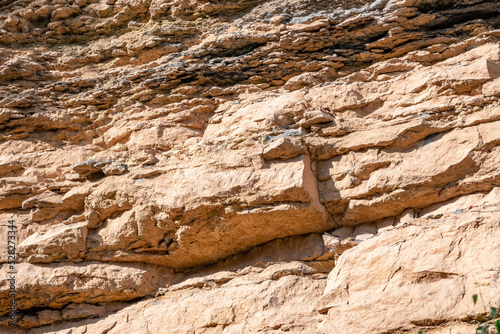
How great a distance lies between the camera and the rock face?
502 centimetres

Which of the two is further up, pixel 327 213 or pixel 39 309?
pixel 327 213

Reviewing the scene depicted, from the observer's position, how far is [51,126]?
29.7 feet

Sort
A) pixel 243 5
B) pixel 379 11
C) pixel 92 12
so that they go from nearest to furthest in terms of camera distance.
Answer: pixel 379 11 → pixel 243 5 → pixel 92 12

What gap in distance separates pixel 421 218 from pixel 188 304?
10.8ft

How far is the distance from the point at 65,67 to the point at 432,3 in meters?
7.78

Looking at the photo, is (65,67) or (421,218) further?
(65,67)

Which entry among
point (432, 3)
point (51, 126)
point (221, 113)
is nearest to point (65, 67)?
point (51, 126)

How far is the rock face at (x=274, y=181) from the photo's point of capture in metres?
5.02

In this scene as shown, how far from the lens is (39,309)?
662cm

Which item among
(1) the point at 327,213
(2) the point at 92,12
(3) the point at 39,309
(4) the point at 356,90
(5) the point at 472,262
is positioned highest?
(2) the point at 92,12

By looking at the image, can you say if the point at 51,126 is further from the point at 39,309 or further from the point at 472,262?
the point at 472,262

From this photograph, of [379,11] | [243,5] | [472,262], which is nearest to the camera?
[472,262]

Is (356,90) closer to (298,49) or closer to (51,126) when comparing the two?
(298,49)

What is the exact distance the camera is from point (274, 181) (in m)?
→ 6.12
